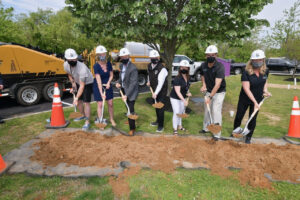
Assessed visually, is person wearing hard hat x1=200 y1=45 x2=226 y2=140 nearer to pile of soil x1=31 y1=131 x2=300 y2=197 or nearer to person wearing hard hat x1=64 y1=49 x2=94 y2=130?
pile of soil x1=31 y1=131 x2=300 y2=197

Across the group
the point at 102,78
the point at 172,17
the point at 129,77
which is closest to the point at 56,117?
the point at 102,78

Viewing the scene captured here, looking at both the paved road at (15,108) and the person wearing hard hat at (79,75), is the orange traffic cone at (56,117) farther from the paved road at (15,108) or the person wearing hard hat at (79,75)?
the paved road at (15,108)

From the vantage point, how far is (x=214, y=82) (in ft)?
13.3

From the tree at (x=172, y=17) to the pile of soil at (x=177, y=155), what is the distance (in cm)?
312

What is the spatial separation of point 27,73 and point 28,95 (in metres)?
0.89

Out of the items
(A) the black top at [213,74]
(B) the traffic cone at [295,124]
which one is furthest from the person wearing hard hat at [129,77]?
(B) the traffic cone at [295,124]

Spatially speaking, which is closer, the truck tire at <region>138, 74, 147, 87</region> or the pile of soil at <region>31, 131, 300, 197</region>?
the pile of soil at <region>31, 131, 300, 197</region>

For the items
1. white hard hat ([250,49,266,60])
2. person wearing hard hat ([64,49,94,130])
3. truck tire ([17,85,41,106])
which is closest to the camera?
white hard hat ([250,49,266,60])

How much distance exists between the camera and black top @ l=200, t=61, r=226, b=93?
12.6 ft

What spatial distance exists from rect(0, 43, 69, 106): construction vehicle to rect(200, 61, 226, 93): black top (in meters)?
6.34

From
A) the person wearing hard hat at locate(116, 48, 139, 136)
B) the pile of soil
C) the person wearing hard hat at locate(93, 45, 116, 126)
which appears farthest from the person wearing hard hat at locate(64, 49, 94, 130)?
the pile of soil

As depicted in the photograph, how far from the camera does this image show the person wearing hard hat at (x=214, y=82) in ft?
12.6

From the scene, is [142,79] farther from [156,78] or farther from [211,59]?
[211,59]

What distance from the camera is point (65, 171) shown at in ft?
9.65
